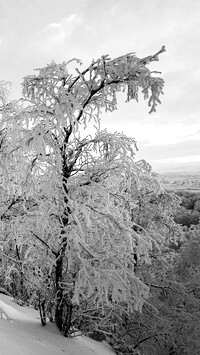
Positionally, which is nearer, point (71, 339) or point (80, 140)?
point (80, 140)

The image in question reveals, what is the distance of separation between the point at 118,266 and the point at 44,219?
4.33 ft

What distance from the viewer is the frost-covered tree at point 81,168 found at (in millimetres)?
4133

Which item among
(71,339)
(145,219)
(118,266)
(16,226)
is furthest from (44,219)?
(145,219)

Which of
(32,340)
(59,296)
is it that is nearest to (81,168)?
(59,296)

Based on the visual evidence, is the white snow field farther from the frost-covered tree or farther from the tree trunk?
the frost-covered tree

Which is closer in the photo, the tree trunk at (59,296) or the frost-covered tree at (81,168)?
the frost-covered tree at (81,168)

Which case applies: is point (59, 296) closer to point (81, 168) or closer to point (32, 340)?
point (32, 340)

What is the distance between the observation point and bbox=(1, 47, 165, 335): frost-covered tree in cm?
413

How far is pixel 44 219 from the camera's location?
4508 mm

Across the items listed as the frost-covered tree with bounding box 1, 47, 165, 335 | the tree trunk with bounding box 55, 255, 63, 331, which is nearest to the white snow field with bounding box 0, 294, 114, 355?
the tree trunk with bounding box 55, 255, 63, 331

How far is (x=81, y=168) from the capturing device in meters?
4.82

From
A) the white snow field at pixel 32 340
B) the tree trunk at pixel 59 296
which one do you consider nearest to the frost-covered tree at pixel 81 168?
the tree trunk at pixel 59 296

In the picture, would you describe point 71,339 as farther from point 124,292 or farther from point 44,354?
point 124,292

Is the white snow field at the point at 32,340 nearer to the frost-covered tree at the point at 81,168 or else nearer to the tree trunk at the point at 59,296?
Answer: the tree trunk at the point at 59,296
